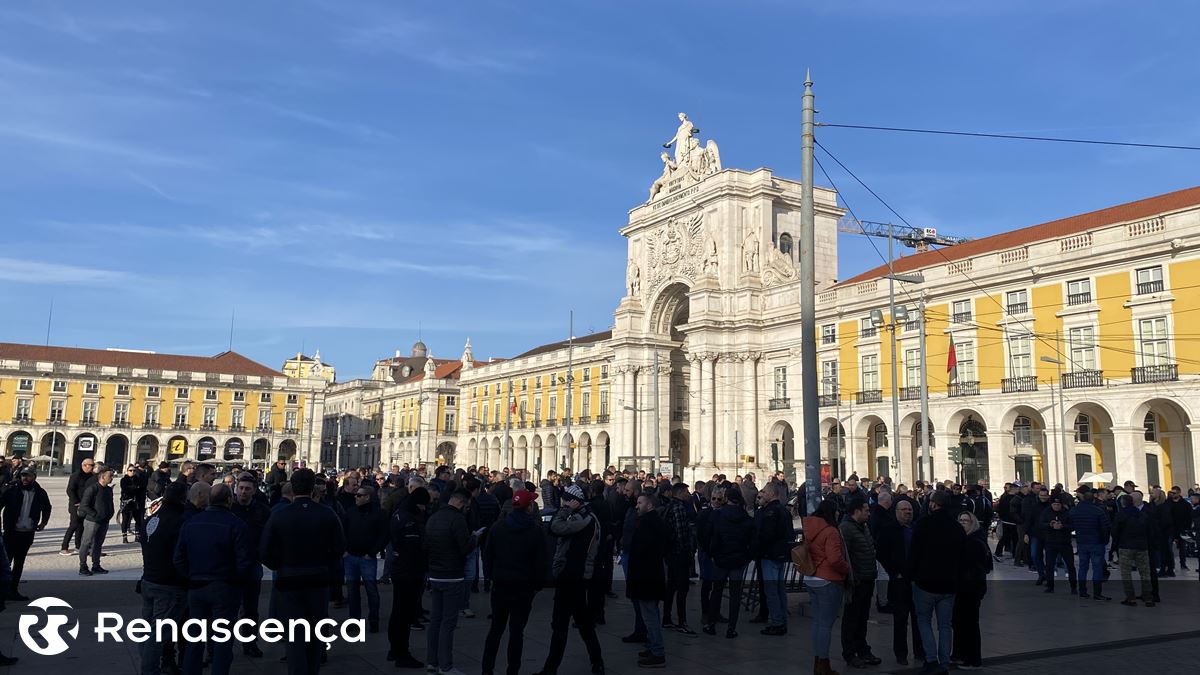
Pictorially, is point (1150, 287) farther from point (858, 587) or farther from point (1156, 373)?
point (858, 587)

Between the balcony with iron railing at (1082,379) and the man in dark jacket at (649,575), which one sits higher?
the balcony with iron railing at (1082,379)

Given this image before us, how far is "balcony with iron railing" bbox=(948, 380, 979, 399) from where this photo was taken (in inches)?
1563

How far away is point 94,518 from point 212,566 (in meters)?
9.01

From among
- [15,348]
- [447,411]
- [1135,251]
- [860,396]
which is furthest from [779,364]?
[15,348]

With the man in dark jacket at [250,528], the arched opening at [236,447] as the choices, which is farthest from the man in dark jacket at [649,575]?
the arched opening at [236,447]

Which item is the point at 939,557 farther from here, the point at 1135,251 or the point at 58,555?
the point at 1135,251

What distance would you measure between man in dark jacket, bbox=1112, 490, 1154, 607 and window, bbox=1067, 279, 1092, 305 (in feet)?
80.7

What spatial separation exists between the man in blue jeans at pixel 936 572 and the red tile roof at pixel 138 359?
A: 9641cm

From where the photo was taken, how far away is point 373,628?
1071 centimetres

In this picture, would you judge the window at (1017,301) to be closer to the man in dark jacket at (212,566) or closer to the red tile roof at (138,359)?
the man in dark jacket at (212,566)

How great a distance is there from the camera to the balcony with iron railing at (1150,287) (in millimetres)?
33250

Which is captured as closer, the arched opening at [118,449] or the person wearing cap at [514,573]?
the person wearing cap at [514,573]

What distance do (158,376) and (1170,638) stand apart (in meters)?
95.6

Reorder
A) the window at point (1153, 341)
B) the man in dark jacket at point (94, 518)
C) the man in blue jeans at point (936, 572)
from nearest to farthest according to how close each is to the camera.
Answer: the man in blue jeans at point (936, 572) < the man in dark jacket at point (94, 518) < the window at point (1153, 341)
